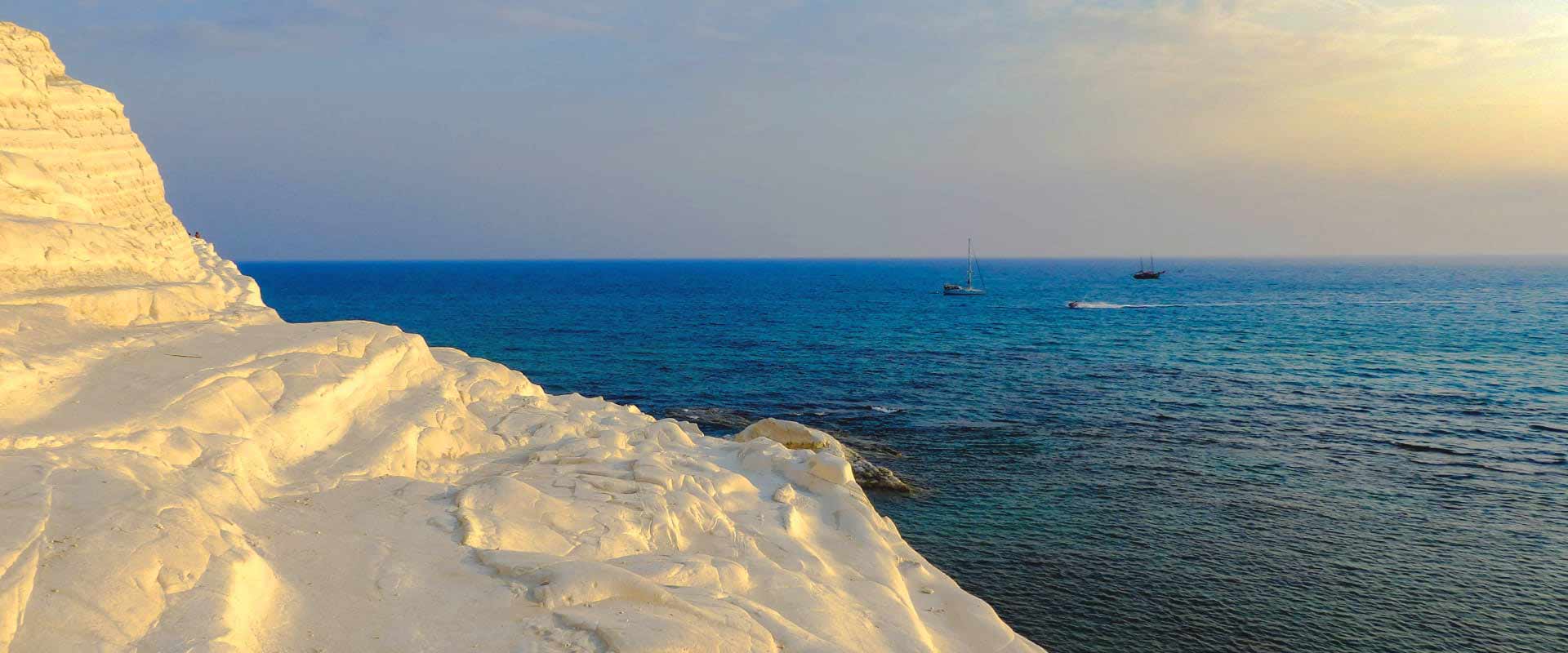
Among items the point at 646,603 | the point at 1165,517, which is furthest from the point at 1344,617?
the point at 646,603

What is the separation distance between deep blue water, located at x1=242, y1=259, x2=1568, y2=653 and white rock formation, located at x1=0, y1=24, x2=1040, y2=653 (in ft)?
26.6

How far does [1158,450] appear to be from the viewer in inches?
1239

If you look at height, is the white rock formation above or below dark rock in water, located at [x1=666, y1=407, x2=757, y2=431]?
above

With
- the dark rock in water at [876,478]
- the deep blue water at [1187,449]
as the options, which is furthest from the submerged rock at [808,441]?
the deep blue water at [1187,449]

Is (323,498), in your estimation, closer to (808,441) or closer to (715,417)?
(808,441)

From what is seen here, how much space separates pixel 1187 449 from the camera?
31.8 meters

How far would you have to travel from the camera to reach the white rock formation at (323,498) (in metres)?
6.55

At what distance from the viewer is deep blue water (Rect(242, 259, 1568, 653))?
727 inches

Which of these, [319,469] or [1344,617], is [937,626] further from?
[1344,617]

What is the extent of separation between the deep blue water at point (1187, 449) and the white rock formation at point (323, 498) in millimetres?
8113

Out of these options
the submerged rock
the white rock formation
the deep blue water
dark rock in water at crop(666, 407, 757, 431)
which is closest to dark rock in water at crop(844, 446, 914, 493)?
the submerged rock

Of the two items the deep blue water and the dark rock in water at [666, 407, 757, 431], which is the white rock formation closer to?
the deep blue water

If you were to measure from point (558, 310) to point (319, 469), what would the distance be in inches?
3698

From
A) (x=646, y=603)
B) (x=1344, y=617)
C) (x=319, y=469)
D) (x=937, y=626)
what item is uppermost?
(x=319, y=469)
